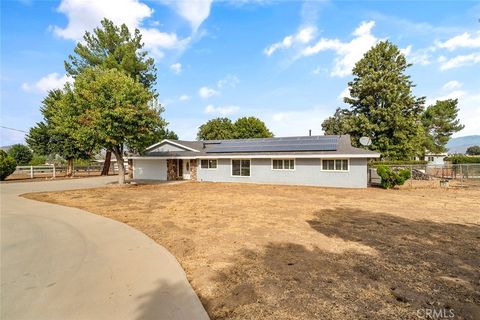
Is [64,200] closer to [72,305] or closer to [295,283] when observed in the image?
[72,305]

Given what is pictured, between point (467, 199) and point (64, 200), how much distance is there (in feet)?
66.9

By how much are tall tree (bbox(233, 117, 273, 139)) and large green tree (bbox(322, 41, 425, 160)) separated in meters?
Result: 20.1

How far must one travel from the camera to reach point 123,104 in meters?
18.0

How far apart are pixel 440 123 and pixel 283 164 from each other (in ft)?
127

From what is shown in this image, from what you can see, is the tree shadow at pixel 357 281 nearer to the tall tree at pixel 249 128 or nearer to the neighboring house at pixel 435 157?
the tall tree at pixel 249 128

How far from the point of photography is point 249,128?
1948 inches

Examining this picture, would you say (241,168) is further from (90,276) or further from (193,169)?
(90,276)

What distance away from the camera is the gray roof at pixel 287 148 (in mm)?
19050

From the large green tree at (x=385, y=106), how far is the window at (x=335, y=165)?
1308 cm

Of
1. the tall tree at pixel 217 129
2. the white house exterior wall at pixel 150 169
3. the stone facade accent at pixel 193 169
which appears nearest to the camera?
the stone facade accent at pixel 193 169

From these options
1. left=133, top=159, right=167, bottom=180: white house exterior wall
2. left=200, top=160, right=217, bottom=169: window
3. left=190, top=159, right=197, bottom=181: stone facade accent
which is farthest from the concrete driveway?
left=133, top=159, right=167, bottom=180: white house exterior wall

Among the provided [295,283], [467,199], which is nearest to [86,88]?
[295,283]

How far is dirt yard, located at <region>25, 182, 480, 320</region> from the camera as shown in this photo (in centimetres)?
377

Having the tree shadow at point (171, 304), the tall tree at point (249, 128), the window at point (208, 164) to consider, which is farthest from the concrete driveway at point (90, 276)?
the tall tree at point (249, 128)
